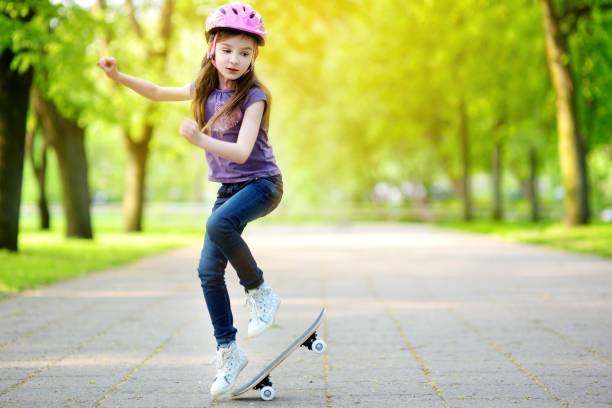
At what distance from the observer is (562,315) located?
819cm

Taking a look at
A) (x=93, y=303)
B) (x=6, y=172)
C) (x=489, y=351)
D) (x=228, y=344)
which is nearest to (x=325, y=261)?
(x=6, y=172)

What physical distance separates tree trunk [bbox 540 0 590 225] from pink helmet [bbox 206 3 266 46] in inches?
706

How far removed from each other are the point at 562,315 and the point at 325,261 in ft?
25.4

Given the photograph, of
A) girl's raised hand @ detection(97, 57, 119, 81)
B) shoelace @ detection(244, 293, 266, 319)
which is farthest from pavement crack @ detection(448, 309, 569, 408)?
girl's raised hand @ detection(97, 57, 119, 81)

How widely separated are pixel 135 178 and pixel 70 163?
6.02m

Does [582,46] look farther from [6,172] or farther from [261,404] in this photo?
[261,404]

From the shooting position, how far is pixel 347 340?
6.80 m

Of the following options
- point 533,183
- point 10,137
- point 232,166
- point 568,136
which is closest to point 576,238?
point 568,136

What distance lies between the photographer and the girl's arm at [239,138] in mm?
3758

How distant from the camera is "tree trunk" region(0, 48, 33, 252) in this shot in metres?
13.8

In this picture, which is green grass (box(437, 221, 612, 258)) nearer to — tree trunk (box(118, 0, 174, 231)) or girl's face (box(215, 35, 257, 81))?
tree trunk (box(118, 0, 174, 231))

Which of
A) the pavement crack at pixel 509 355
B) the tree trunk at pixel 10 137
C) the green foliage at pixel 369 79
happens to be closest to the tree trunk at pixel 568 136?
the green foliage at pixel 369 79

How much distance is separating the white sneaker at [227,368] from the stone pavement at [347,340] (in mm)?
100

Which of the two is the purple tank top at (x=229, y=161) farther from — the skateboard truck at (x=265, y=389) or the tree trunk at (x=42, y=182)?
the tree trunk at (x=42, y=182)
